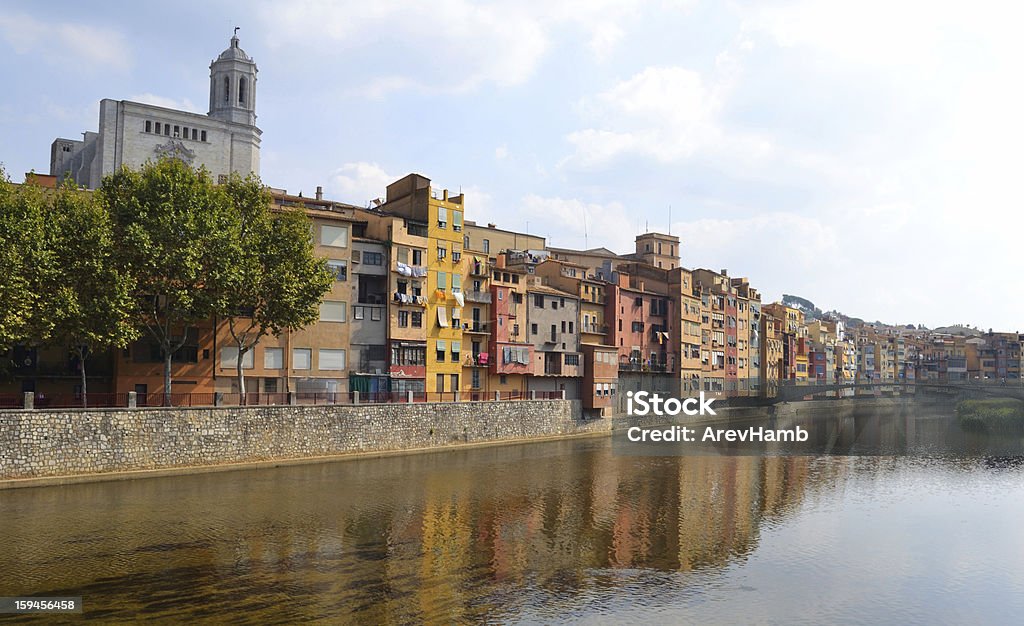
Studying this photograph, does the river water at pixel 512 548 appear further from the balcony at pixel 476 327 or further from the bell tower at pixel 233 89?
the bell tower at pixel 233 89

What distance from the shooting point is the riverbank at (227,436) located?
127 ft

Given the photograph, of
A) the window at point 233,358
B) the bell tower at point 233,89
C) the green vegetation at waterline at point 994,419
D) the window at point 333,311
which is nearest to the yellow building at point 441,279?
the window at point 333,311

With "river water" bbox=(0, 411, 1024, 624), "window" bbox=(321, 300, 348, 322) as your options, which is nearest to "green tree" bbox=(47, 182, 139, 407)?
"river water" bbox=(0, 411, 1024, 624)

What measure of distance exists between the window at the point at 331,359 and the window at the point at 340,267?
5.44 meters

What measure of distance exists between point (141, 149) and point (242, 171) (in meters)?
13.4

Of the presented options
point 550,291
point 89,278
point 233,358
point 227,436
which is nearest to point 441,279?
point 550,291

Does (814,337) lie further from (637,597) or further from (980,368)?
(637,597)

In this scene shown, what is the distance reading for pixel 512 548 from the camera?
30031 millimetres

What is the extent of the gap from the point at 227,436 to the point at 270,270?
10.5 metres

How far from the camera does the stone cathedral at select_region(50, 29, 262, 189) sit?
85.6 metres

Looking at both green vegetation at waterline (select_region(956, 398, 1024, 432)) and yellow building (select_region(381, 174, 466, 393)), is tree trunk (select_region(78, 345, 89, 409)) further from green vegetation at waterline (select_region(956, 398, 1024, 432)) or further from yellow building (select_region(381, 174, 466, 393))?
green vegetation at waterline (select_region(956, 398, 1024, 432))

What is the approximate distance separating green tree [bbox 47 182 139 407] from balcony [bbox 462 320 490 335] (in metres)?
29.9

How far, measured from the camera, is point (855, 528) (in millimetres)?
35531

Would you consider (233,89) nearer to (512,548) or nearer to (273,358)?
(273,358)
